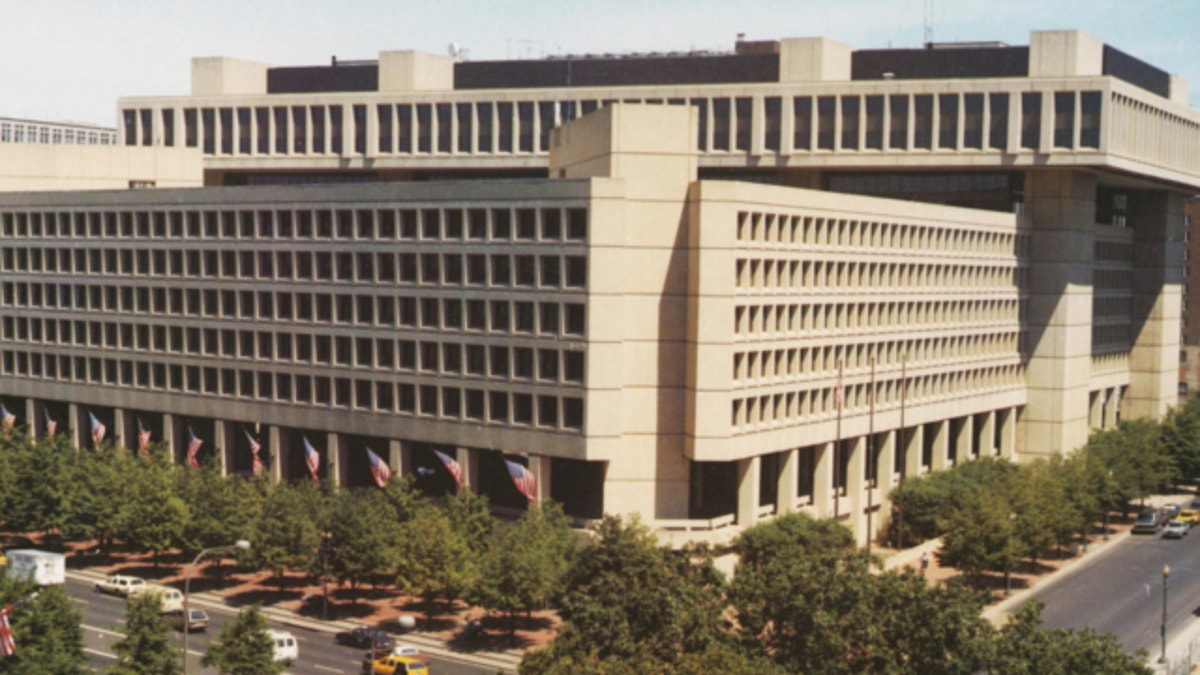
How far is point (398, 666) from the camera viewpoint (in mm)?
67188

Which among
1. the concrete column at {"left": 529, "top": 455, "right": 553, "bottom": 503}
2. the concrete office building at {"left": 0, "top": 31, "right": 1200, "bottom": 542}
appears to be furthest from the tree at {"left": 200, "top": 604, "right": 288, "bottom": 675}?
the concrete office building at {"left": 0, "top": 31, "right": 1200, "bottom": 542}

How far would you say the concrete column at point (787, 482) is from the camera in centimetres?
9444

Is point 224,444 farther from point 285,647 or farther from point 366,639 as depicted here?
point 285,647

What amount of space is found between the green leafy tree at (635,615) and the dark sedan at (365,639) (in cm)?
1049

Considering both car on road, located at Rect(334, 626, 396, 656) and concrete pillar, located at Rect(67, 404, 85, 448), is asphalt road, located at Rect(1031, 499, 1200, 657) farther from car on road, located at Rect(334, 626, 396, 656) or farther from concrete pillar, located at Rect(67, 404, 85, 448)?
concrete pillar, located at Rect(67, 404, 85, 448)

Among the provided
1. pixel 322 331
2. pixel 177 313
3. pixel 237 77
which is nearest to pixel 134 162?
pixel 237 77

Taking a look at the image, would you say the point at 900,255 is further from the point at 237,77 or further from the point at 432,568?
the point at 237,77

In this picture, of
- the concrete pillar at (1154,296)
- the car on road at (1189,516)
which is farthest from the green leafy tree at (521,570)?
the concrete pillar at (1154,296)

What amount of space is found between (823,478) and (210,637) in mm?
42586

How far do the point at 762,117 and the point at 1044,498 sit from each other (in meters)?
39.3

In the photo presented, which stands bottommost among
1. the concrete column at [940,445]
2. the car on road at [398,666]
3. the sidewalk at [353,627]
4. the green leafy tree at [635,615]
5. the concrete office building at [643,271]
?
the sidewalk at [353,627]

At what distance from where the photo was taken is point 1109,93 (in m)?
112

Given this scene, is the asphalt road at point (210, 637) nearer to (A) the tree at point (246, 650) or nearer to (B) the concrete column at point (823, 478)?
(A) the tree at point (246, 650)

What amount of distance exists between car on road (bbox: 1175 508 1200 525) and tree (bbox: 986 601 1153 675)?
6401cm
